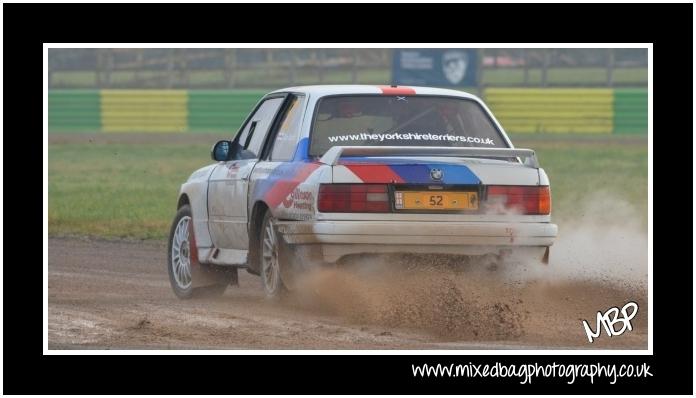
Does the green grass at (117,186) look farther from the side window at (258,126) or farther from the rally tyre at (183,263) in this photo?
the side window at (258,126)

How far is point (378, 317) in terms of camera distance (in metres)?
8.52

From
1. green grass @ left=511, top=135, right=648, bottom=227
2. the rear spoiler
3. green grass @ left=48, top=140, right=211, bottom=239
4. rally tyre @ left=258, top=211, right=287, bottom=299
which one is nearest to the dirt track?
rally tyre @ left=258, top=211, right=287, bottom=299

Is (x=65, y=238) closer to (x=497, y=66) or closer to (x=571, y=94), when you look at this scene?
(x=571, y=94)

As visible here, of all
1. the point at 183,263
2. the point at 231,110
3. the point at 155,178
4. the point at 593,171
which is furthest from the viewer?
the point at 231,110

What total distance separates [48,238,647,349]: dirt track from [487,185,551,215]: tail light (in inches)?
18.6

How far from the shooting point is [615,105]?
3488 cm

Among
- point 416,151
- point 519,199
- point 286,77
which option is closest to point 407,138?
point 416,151

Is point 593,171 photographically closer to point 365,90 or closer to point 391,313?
point 365,90

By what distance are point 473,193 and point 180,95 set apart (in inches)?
1126

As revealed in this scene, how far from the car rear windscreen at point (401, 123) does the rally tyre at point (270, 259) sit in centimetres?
63

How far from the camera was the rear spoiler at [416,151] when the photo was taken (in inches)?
336

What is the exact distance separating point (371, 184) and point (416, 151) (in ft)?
1.29

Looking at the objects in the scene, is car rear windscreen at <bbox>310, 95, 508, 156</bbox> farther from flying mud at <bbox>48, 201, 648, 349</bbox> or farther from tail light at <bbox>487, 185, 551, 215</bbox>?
flying mud at <bbox>48, 201, 648, 349</bbox>

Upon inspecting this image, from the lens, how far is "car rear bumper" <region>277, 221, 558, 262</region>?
840 centimetres
